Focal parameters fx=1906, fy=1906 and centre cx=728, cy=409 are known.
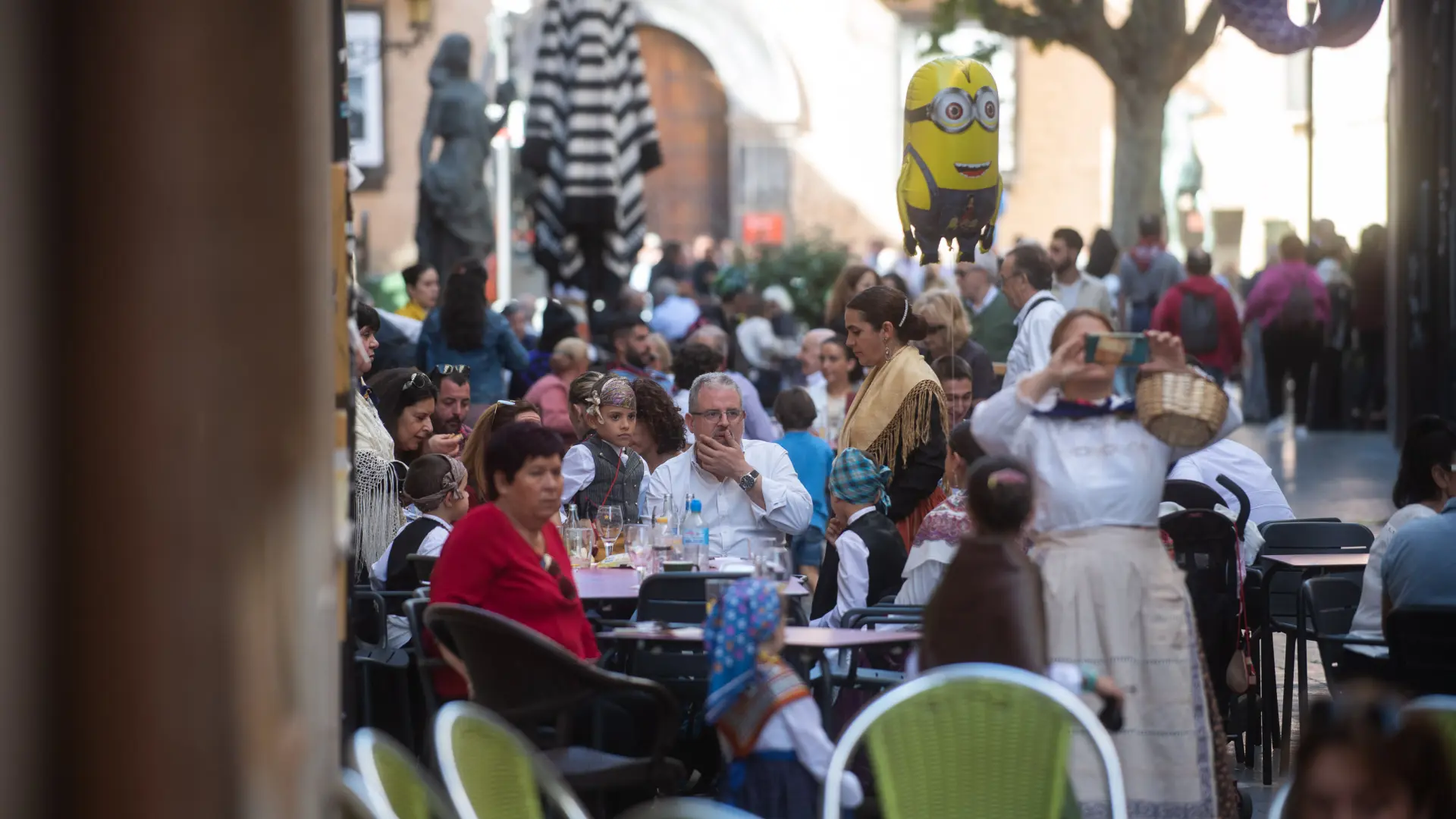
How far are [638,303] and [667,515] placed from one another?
23.4 ft

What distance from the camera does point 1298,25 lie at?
9.82 meters

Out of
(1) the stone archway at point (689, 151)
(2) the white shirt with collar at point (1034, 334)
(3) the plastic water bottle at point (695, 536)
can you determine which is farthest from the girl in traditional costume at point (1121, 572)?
(1) the stone archway at point (689, 151)

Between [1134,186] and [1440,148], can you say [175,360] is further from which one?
[1134,186]

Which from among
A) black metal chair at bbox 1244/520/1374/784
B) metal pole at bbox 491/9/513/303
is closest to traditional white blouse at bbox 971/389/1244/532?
black metal chair at bbox 1244/520/1374/784

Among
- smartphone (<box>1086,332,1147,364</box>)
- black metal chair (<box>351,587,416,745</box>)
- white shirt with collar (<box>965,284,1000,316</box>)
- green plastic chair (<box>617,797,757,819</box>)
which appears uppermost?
white shirt with collar (<box>965,284,1000,316</box>)

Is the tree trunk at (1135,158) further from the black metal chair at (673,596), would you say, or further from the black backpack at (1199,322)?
the black metal chair at (673,596)

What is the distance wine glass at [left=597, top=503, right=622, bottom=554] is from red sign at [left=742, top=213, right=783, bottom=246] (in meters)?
21.2

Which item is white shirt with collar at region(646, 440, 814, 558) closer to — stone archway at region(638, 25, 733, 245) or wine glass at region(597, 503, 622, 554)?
wine glass at region(597, 503, 622, 554)

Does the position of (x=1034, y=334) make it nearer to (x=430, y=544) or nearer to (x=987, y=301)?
(x=987, y=301)

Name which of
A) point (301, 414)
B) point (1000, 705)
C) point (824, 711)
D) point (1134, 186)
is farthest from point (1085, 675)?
point (1134, 186)

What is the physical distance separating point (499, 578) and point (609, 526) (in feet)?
4.98

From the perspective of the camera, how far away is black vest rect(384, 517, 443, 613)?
654cm

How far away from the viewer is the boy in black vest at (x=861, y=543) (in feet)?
20.6

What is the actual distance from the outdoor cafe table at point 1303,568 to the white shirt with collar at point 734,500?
176 centimetres
